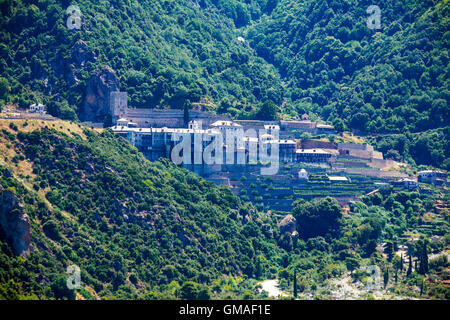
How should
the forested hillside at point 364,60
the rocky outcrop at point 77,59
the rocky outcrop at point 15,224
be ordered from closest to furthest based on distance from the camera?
1. the rocky outcrop at point 15,224
2. the rocky outcrop at point 77,59
3. the forested hillside at point 364,60

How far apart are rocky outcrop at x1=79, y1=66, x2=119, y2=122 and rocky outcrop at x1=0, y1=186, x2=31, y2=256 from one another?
1147 inches

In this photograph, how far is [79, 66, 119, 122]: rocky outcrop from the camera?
11631 cm

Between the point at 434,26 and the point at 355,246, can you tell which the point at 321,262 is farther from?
the point at 434,26

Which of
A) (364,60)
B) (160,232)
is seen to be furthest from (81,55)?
(364,60)

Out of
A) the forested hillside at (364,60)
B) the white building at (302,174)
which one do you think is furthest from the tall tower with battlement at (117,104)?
the forested hillside at (364,60)

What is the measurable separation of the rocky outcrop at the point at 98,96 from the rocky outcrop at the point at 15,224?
95.6ft

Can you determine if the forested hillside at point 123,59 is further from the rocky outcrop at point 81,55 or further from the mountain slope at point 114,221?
the mountain slope at point 114,221

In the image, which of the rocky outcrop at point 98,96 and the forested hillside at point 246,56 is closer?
the rocky outcrop at point 98,96

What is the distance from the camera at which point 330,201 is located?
111812mm

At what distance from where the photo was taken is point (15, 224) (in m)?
87.1

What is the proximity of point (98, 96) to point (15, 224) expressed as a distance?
32068 millimetres

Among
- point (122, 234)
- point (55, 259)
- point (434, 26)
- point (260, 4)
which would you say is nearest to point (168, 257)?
point (122, 234)

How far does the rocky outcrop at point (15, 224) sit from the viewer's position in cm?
8688
